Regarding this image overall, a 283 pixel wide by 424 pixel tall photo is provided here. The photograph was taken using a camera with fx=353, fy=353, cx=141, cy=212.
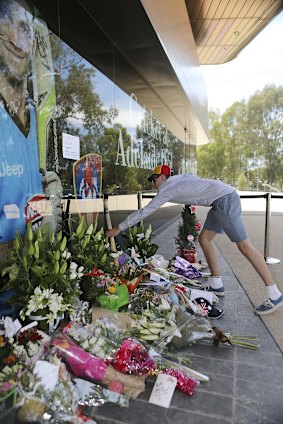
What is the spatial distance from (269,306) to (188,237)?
2.23 m

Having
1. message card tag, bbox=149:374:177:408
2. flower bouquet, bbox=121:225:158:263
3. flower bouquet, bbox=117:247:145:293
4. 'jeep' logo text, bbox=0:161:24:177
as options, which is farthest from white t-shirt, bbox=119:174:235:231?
message card tag, bbox=149:374:177:408

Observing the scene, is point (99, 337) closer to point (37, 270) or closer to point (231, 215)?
point (37, 270)

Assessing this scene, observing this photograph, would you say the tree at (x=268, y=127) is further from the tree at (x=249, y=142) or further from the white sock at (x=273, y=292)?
the white sock at (x=273, y=292)

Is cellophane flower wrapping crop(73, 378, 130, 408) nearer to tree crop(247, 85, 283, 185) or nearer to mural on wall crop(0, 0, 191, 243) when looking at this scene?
mural on wall crop(0, 0, 191, 243)

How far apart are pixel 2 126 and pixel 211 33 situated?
1628cm

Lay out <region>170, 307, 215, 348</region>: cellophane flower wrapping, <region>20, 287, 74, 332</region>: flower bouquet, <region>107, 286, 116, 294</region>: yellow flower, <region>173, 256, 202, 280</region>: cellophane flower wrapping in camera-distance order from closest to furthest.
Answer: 1. <region>20, 287, 74, 332</region>: flower bouquet
2. <region>170, 307, 215, 348</region>: cellophane flower wrapping
3. <region>107, 286, 116, 294</region>: yellow flower
4. <region>173, 256, 202, 280</region>: cellophane flower wrapping

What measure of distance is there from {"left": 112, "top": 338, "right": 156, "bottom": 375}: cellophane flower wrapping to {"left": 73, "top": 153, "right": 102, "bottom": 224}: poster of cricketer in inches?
91.3

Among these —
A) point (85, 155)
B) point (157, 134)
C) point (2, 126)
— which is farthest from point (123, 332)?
point (157, 134)

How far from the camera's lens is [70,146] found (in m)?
4.02

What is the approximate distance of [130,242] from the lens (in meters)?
4.50

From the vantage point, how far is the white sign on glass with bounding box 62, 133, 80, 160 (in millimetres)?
3902

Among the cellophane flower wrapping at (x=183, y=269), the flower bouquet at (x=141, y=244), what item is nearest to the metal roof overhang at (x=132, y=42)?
the flower bouquet at (x=141, y=244)

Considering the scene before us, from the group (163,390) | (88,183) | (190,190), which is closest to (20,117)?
(88,183)

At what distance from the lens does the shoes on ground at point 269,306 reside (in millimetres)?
3600
